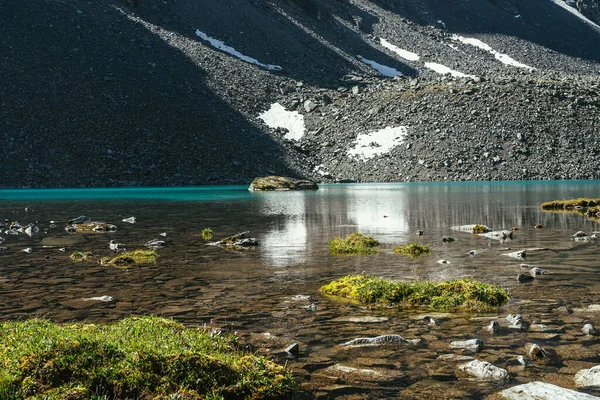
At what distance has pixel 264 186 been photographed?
3241 inches

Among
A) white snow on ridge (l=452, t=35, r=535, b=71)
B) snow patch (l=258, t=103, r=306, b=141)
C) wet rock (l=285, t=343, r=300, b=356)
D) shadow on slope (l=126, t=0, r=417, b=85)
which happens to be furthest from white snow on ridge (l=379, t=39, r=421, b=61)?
wet rock (l=285, t=343, r=300, b=356)

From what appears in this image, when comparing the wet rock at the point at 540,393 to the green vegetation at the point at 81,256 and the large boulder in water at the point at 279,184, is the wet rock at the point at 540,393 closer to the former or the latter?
the green vegetation at the point at 81,256

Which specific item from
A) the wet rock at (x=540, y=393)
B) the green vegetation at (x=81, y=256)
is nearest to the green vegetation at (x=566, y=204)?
the green vegetation at (x=81, y=256)

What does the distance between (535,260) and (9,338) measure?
52.8 ft

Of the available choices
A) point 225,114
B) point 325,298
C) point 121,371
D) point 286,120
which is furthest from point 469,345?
point 286,120

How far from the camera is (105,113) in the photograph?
346 ft

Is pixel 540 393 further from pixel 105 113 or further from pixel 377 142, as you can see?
pixel 105 113

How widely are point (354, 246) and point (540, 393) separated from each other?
14934mm

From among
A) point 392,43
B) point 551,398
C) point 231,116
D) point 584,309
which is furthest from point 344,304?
point 392,43

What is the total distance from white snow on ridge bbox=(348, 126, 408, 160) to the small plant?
91001mm

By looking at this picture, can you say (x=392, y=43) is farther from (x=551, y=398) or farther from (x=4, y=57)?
(x=551, y=398)

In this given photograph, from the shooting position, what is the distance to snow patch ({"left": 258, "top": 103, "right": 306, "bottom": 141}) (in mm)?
120312

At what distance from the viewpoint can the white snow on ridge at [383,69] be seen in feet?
527

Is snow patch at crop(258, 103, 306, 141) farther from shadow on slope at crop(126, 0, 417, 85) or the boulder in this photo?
the boulder
